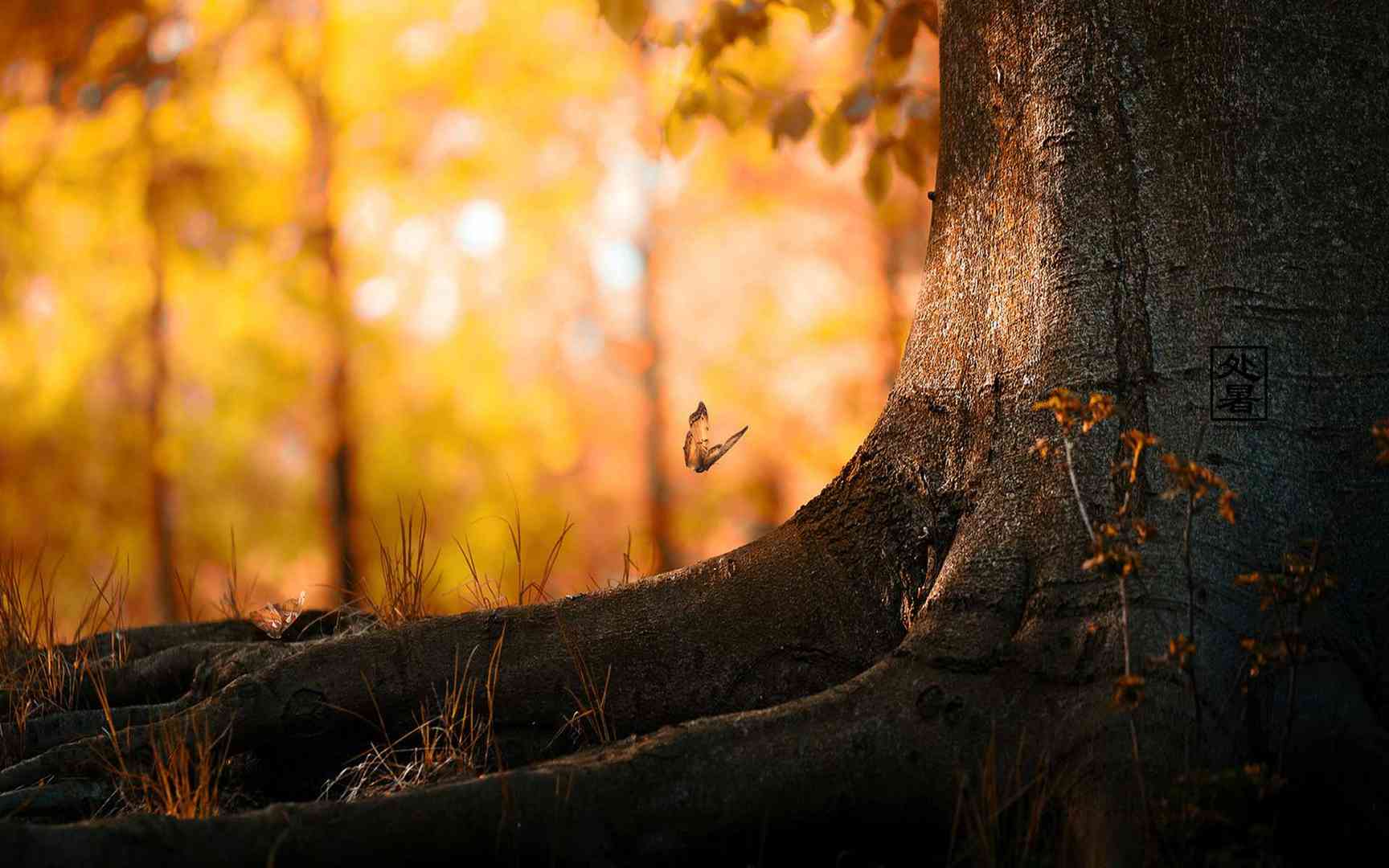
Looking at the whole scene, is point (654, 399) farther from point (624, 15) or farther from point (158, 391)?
point (624, 15)

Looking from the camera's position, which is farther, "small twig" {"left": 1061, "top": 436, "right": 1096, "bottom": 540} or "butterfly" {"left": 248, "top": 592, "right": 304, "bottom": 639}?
"butterfly" {"left": 248, "top": 592, "right": 304, "bottom": 639}

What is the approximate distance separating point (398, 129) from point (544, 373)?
2.36 meters

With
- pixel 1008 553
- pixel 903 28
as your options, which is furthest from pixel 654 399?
pixel 1008 553

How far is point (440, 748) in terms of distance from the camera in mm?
2029

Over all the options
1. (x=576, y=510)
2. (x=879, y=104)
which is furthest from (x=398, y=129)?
(x=879, y=104)

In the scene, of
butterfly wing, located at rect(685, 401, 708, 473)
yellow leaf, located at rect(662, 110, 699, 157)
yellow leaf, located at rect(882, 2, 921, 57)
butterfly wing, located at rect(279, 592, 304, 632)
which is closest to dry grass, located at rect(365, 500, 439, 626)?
butterfly wing, located at rect(279, 592, 304, 632)

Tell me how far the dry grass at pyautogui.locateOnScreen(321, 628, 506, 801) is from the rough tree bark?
0.16ft

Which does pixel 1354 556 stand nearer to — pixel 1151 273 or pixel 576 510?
pixel 1151 273

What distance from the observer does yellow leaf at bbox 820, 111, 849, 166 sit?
3.46 meters

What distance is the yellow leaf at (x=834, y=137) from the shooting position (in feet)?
11.3

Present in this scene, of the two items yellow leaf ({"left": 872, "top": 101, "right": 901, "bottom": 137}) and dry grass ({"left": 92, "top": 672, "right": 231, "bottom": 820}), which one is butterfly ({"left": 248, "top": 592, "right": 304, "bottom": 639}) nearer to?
dry grass ({"left": 92, "top": 672, "right": 231, "bottom": 820})

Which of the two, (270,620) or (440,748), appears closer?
(440,748)

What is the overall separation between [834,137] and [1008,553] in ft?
6.70

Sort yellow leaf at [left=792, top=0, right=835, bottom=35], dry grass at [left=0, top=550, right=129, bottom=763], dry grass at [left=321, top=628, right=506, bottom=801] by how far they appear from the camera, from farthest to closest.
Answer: yellow leaf at [left=792, top=0, right=835, bottom=35] < dry grass at [left=0, top=550, right=129, bottom=763] < dry grass at [left=321, top=628, right=506, bottom=801]
